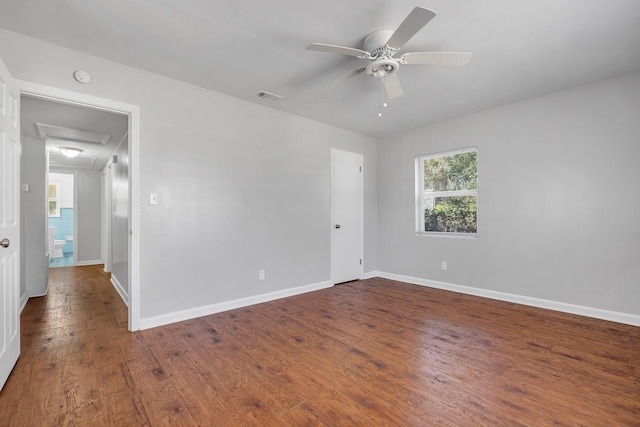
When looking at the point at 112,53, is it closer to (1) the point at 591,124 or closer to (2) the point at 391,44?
(2) the point at 391,44

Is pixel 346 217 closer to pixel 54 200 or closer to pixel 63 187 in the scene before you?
pixel 54 200

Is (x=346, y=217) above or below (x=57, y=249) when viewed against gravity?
above

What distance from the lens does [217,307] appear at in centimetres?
332

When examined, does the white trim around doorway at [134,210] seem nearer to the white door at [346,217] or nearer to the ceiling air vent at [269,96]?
the ceiling air vent at [269,96]

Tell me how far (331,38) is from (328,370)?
8.33 ft

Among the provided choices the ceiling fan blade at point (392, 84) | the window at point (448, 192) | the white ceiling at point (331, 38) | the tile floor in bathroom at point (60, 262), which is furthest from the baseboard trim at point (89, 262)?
the ceiling fan blade at point (392, 84)

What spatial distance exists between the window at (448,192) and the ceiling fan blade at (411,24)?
2709mm

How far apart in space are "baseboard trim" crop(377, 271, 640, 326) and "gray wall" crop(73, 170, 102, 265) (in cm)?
718

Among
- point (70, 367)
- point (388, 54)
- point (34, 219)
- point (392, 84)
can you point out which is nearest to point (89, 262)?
point (34, 219)

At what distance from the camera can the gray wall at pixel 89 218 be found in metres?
6.86

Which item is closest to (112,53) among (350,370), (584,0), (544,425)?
(350,370)

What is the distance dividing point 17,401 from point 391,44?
10.6 ft

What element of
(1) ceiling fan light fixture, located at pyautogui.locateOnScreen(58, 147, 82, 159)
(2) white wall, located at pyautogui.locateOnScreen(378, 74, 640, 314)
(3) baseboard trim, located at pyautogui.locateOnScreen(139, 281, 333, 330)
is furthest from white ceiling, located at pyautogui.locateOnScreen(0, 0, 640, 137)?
(1) ceiling fan light fixture, located at pyautogui.locateOnScreen(58, 147, 82, 159)

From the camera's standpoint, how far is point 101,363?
218cm
